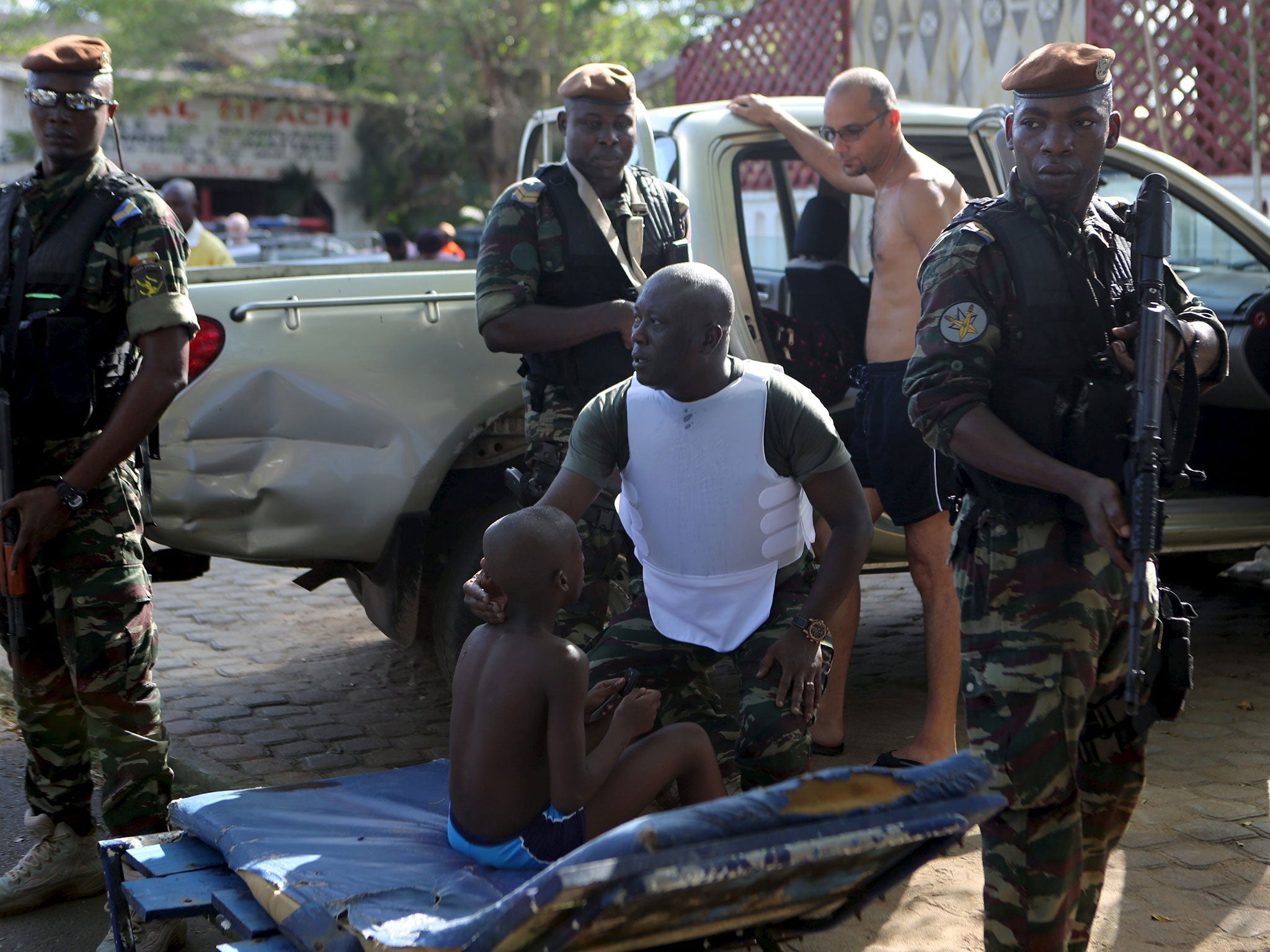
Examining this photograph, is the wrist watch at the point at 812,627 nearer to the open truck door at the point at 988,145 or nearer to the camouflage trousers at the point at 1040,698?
the camouflage trousers at the point at 1040,698

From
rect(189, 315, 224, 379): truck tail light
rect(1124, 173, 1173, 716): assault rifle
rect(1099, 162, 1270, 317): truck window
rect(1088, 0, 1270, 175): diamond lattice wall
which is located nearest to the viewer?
rect(1124, 173, 1173, 716): assault rifle

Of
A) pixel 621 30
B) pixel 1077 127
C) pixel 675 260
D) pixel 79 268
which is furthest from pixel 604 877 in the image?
pixel 621 30

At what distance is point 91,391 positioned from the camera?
3.26 metres

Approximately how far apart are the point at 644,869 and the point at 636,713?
74cm

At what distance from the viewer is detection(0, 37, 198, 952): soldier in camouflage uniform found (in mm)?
3201

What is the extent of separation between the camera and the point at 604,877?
1.90 m

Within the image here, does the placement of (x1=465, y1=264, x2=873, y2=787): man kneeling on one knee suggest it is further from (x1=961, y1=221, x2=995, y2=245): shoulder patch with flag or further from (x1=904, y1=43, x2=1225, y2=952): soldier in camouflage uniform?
(x1=961, y1=221, x2=995, y2=245): shoulder patch with flag

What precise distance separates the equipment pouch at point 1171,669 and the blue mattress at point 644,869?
1.86 feet

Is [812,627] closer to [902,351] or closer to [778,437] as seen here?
[778,437]

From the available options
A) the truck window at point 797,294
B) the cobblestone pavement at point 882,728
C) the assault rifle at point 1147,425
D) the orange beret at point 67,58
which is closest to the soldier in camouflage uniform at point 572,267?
the truck window at point 797,294

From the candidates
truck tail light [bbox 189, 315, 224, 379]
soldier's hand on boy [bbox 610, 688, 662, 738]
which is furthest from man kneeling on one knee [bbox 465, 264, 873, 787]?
truck tail light [bbox 189, 315, 224, 379]

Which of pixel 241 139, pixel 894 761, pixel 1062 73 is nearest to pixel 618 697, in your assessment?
pixel 894 761

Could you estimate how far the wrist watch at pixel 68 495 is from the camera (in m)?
3.17

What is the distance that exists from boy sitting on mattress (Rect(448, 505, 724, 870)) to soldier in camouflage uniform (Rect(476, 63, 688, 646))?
1116mm
